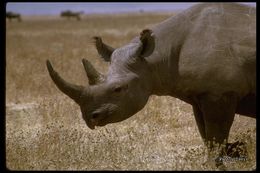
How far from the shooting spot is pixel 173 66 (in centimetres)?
679

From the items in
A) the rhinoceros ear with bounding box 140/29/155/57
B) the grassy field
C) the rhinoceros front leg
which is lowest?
the grassy field

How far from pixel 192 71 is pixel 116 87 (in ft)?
3.07

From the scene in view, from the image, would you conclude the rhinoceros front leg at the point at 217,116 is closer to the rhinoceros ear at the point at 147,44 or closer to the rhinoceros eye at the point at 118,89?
the rhinoceros ear at the point at 147,44

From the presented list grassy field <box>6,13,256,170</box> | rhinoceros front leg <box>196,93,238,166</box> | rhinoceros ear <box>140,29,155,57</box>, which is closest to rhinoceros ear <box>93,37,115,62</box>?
rhinoceros ear <box>140,29,155,57</box>

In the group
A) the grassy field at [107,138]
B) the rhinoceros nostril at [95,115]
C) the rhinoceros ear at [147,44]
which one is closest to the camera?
the rhinoceros nostril at [95,115]

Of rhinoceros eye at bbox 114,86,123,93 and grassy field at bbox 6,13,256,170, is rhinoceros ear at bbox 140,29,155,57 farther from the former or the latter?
grassy field at bbox 6,13,256,170

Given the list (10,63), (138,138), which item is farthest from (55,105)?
(10,63)

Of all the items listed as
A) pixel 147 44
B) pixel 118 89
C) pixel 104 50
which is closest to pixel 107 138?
pixel 104 50

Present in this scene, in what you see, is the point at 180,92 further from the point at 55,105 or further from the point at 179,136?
the point at 55,105

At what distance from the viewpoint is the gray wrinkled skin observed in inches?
252

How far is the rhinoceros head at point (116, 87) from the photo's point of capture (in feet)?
21.0

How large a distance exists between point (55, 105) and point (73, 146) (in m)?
3.00

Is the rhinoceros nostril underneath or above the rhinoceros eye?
underneath

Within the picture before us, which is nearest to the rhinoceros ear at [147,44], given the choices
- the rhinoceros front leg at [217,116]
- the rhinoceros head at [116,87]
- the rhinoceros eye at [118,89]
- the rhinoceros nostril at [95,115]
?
the rhinoceros head at [116,87]
